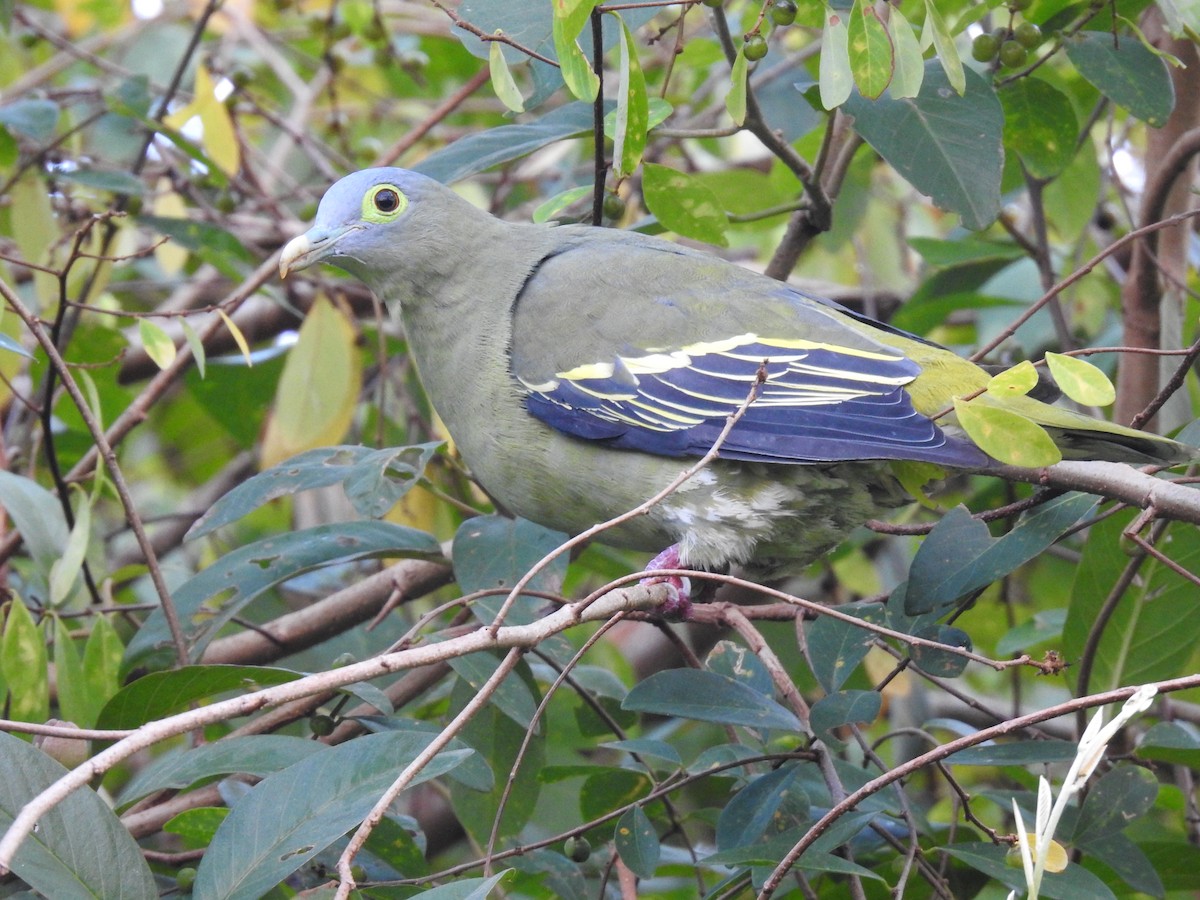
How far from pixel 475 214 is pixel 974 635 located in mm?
2226

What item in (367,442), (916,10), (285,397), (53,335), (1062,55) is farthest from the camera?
(367,442)

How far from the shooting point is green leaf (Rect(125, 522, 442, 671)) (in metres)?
2.97

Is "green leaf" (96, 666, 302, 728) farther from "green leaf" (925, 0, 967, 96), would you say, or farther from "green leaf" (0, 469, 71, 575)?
"green leaf" (925, 0, 967, 96)

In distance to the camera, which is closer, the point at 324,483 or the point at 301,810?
the point at 301,810

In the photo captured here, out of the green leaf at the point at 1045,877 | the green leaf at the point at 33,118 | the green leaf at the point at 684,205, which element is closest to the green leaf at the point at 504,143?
the green leaf at the point at 684,205

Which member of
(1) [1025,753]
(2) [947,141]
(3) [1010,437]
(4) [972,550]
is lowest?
(1) [1025,753]

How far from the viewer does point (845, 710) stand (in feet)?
8.07

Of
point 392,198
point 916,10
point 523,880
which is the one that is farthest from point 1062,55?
point 523,880

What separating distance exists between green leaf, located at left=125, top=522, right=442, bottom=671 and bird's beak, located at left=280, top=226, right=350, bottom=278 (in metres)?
0.67

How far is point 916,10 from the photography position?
3207 millimetres

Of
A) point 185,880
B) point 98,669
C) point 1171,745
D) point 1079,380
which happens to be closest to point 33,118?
point 98,669

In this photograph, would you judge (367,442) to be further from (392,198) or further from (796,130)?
(796,130)

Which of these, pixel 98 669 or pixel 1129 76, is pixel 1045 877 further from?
pixel 98 669

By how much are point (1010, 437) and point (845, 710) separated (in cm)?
69
